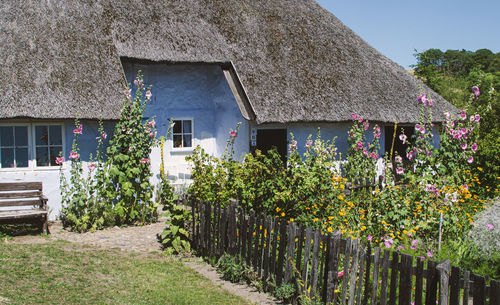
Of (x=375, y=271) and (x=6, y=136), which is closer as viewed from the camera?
(x=375, y=271)

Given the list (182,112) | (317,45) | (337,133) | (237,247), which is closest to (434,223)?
(237,247)

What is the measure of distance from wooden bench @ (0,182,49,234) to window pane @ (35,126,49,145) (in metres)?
1.11

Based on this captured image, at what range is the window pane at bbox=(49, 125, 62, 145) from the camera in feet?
32.1

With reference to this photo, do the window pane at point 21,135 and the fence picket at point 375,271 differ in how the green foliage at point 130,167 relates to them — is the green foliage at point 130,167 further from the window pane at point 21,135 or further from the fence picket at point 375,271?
the fence picket at point 375,271

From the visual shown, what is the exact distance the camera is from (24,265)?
6215mm

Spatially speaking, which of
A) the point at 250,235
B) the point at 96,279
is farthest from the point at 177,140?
the point at 250,235

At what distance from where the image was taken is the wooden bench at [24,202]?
8.28 meters

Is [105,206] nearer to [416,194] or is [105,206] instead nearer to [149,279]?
[149,279]

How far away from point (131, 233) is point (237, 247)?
335 centimetres

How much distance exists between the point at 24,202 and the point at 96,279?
3908mm

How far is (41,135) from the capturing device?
9.70 meters

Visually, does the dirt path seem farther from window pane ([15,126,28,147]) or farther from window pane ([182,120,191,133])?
window pane ([182,120,191,133])

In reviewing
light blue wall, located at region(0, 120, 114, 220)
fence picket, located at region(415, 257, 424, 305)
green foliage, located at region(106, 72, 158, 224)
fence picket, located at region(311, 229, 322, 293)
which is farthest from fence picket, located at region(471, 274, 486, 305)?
light blue wall, located at region(0, 120, 114, 220)

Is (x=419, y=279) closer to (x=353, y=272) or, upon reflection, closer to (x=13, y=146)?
(x=353, y=272)
